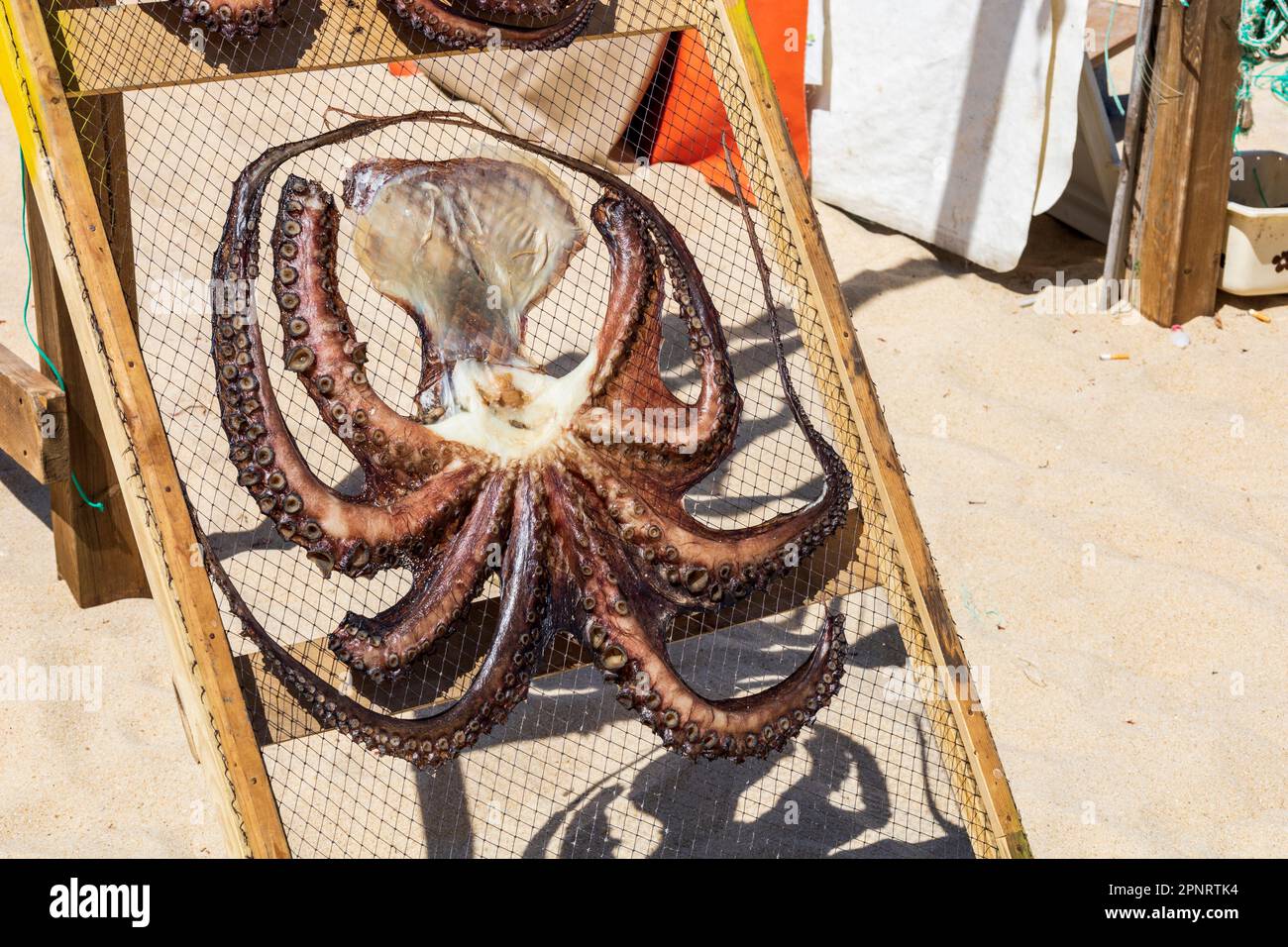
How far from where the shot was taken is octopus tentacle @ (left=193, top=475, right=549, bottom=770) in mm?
2299

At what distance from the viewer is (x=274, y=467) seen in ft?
7.72

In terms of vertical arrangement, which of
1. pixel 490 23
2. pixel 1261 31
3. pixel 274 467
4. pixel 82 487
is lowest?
pixel 82 487

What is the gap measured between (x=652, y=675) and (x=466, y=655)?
1.24 ft

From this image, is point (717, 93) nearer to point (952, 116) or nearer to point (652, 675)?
point (952, 116)

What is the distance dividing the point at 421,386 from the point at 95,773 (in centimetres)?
157

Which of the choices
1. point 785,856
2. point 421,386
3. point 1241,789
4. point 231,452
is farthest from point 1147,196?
point 231,452

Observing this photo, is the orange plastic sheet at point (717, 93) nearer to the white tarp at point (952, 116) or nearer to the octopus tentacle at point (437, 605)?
the white tarp at point (952, 116)

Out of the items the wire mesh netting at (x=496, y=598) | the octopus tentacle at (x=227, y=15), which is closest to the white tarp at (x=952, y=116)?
the wire mesh netting at (x=496, y=598)

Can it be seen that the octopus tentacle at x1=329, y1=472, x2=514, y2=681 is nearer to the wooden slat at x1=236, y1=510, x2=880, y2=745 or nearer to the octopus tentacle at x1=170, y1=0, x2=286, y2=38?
the wooden slat at x1=236, y1=510, x2=880, y2=745

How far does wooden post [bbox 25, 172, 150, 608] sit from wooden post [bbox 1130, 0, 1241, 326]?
419 centimetres

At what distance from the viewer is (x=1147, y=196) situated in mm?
5477

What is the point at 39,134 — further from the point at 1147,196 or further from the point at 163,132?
the point at 1147,196

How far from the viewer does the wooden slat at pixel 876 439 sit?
259cm

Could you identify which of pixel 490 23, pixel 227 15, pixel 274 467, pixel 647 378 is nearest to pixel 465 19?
pixel 490 23
